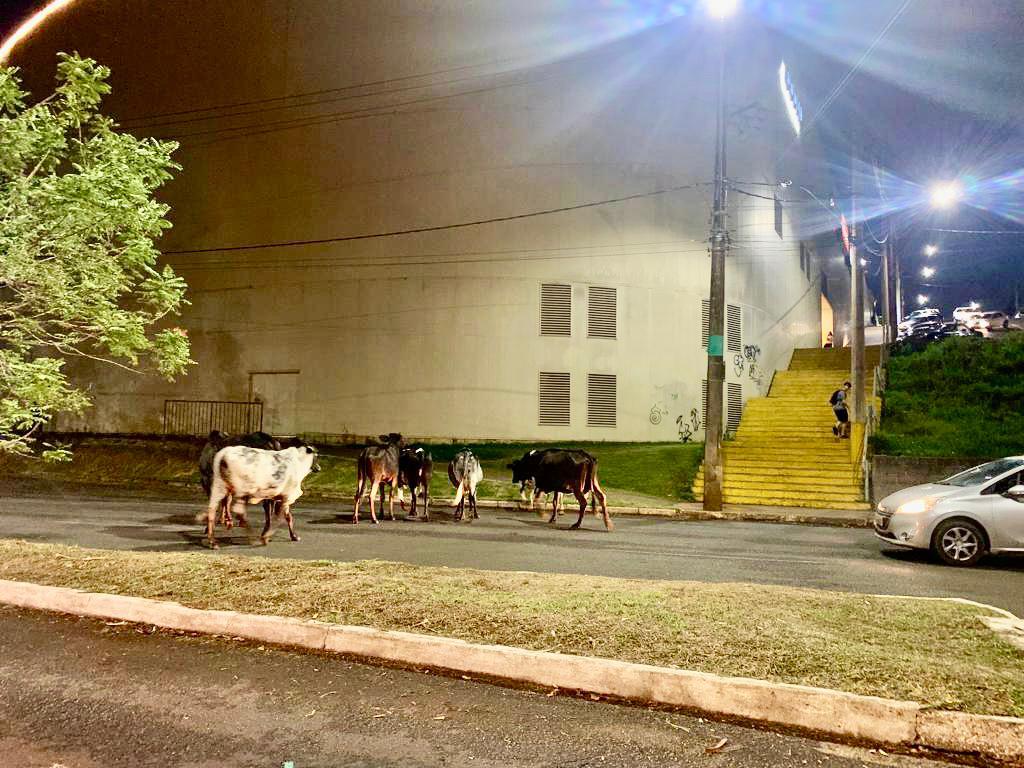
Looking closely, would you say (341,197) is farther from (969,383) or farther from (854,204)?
(969,383)

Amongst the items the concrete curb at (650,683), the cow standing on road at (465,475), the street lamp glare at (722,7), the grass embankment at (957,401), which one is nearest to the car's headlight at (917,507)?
the concrete curb at (650,683)

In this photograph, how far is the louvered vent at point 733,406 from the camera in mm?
29469

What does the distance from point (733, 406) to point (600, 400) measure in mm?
6072

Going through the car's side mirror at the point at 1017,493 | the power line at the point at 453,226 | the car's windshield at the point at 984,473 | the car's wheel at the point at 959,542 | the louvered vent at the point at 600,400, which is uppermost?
the power line at the point at 453,226

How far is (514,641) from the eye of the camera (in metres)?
5.43

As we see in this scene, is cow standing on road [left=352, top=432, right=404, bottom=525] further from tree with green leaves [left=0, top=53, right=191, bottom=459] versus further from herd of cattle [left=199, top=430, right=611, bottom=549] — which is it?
tree with green leaves [left=0, top=53, right=191, bottom=459]

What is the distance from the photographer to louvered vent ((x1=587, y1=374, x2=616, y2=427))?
90.6 ft

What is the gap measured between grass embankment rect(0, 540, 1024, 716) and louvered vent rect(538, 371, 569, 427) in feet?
Answer: 62.1

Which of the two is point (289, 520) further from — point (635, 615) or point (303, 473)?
point (635, 615)

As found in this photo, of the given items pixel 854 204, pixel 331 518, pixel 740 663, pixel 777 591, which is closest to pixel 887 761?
pixel 740 663

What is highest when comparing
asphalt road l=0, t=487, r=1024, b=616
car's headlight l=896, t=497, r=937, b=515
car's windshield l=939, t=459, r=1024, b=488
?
car's windshield l=939, t=459, r=1024, b=488

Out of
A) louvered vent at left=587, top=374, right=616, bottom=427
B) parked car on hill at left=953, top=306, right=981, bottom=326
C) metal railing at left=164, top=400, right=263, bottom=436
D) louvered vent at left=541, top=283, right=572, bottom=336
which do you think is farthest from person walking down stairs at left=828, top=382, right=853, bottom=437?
parked car on hill at left=953, top=306, right=981, bottom=326

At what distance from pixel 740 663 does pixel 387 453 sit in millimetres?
10107

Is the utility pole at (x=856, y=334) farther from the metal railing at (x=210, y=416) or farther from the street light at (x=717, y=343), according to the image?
the metal railing at (x=210, y=416)
